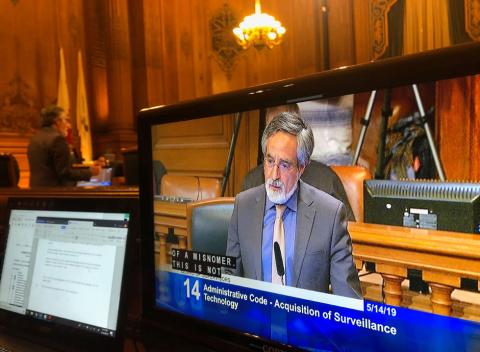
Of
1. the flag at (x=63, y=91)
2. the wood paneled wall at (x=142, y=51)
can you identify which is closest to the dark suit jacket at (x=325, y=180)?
the wood paneled wall at (x=142, y=51)

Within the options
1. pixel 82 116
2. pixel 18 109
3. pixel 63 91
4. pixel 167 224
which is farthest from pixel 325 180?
pixel 82 116

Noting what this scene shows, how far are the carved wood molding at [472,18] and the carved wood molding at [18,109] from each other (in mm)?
4830

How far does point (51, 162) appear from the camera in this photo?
2.82 m

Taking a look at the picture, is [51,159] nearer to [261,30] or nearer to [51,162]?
[51,162]

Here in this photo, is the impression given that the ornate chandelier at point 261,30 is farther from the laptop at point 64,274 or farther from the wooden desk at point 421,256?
the wooden desk at point 421,256

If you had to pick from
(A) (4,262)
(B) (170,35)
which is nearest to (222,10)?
(B) (170,35)

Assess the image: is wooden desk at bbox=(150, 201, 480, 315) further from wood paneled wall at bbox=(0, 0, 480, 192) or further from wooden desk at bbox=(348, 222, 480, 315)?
wood paneled wall at bbox=(0, 0, 480, 192)

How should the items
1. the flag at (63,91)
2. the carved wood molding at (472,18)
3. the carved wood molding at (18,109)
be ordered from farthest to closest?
the flag at (63,91) < the carved wood molding at (18,109) < the carved wood molding at (472,18)

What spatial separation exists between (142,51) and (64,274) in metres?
6.33

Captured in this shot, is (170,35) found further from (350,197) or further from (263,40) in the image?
(350,197)

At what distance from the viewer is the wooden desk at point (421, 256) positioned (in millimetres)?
464

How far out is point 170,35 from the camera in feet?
23.4

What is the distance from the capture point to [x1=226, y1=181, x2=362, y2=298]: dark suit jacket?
56 cm

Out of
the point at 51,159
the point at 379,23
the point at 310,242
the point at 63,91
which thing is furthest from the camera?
the point at 63,91
